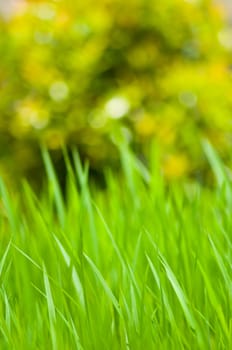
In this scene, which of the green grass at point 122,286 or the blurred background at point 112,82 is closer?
the green grass at point 122,286

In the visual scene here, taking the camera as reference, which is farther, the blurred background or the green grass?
the blurred background

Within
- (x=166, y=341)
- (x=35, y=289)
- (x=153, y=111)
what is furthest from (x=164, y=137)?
(x=166, y=341)

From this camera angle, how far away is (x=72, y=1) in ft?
12.5

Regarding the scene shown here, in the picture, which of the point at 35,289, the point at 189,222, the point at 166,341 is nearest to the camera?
the point at 166,341

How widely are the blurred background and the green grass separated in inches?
78.5

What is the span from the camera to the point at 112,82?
12.6ft

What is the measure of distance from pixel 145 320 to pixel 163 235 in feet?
1.10

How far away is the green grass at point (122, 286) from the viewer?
1167 mm

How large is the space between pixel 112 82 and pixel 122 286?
2.62m

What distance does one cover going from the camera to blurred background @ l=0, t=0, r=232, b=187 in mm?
3701

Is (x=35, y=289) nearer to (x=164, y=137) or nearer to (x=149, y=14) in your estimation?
(x=164, y=137)

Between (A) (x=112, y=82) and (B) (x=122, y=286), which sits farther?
(A) (x=112, y=82)

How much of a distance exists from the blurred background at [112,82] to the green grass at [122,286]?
78.5 inches

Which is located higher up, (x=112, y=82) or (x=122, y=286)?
(x=122, y=286)
